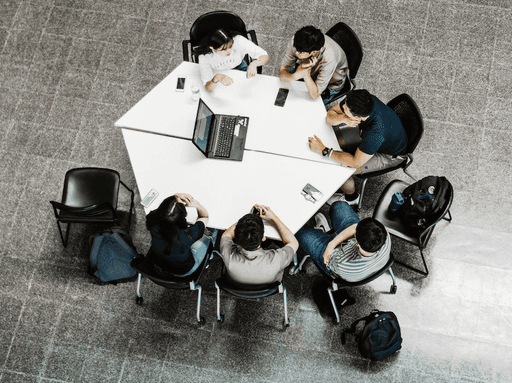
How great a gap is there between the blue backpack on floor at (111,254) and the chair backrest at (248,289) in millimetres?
919

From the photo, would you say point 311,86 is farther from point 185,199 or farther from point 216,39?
point 185,199

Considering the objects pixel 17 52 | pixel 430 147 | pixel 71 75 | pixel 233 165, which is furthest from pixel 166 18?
pixel 430 147

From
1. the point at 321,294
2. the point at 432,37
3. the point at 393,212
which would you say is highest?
the point at 432,37

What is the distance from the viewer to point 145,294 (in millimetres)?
3141

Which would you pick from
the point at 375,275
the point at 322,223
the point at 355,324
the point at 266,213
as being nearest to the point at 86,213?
the point at 266,213

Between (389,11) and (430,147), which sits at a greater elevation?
(389,11)

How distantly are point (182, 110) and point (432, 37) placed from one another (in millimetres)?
2491

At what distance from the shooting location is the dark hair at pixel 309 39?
2564 mm

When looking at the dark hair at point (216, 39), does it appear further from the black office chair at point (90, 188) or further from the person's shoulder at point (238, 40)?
the black office chair at point (90, 188)

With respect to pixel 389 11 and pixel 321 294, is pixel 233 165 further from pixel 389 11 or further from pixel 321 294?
pixel 389 11

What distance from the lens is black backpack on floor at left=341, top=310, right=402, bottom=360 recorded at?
2830mm

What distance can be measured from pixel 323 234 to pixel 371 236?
2.16 feet

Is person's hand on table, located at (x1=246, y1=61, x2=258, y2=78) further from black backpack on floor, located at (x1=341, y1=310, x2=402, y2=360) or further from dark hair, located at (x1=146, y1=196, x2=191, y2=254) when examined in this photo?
black backpack on floor, located at (x1=341, y1=310, x2=402, y2=360)

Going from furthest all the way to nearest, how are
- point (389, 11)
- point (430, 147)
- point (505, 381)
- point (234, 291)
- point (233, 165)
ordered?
1. point (389, 11)
2. point (430, 147)
3. point (505, 381)
4. point (233, 165)
5. point (234, 291)
